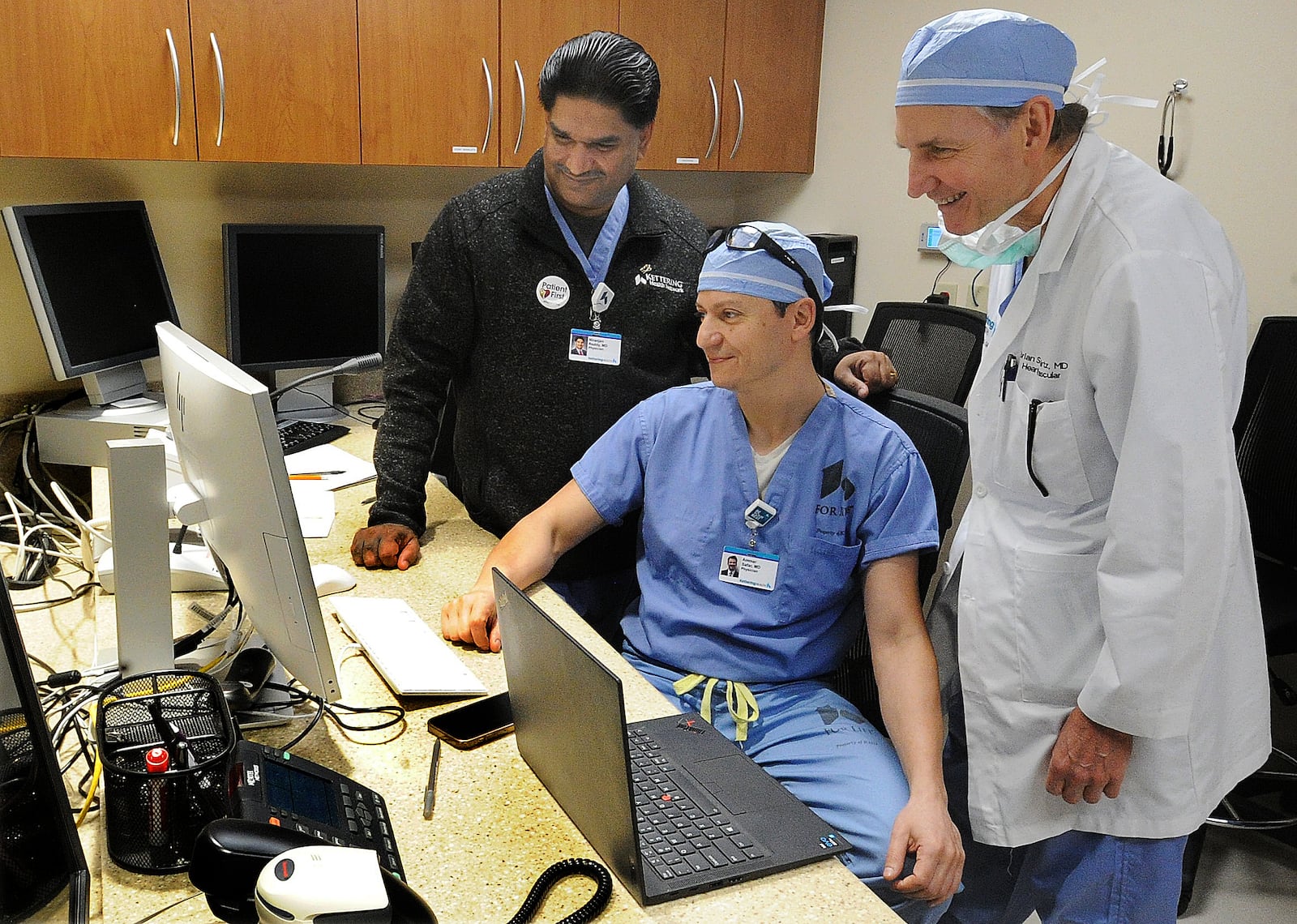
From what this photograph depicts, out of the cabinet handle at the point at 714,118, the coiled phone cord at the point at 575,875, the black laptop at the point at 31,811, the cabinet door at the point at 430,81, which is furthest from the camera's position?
the cabinet handle at the point at 714,118

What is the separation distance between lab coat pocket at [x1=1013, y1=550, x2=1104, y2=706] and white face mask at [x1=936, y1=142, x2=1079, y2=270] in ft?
1.34

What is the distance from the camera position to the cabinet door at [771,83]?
3180 millimetres

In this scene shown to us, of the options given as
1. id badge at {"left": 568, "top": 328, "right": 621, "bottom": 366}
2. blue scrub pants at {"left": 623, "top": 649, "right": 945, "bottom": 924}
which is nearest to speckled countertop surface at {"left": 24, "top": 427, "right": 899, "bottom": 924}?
blue scrub pants at {"left": 623, "top": 649, "right": 945, "bottom": 924}

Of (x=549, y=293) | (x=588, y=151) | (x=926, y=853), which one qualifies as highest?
(x=588, y=151)

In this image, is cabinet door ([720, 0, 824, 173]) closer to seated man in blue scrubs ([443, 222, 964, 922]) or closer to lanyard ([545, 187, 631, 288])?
lanyard ([545, 187, 631, 288])

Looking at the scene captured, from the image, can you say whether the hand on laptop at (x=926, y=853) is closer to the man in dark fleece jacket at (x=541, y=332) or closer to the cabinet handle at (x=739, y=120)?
the man in dark fleece jacket at (x=541, y=332)

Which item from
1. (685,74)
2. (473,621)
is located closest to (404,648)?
(473,621)

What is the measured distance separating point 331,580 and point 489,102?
1.61m

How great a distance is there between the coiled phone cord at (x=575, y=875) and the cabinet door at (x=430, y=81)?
208 cm

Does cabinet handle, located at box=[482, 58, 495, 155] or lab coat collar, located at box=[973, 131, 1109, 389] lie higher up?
cabinet handle, located at box=[482, 58, 495, 155]

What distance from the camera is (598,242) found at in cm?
186

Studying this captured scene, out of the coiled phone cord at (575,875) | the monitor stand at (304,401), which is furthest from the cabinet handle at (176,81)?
the coiled phone cord at (575,875)

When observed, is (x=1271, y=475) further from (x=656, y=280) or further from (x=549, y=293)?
(x=549, y=293)

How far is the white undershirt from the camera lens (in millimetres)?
1617
